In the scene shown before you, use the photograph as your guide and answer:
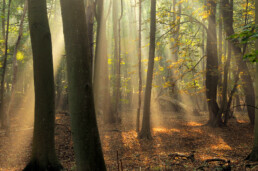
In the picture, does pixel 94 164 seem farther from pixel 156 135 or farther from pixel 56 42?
pixel 56 42

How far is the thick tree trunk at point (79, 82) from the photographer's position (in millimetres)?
4262

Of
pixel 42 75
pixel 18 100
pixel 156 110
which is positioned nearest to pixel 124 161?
pixel 42 75

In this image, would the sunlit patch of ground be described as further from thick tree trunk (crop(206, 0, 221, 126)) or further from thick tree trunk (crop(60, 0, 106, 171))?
thick tree trunk (crop(60, 0, 106, 171))

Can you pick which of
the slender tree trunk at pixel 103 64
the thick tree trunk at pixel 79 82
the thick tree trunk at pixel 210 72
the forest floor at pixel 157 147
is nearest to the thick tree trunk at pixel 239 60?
the thick tree trunk at pixel 210 72

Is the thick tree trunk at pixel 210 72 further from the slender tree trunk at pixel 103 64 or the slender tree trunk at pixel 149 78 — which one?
the slender tree trunk at pixel 103 64

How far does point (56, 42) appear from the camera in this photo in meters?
20.5

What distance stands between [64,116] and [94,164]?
12235mm

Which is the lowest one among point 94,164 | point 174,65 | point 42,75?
point 94,164

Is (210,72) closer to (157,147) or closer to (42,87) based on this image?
(157,147)

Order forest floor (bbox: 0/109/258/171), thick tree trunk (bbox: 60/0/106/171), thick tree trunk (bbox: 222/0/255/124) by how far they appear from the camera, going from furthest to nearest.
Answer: thick tree trunk (bbox: 222/0/255/124)
forest floor (bbox: 0/109/258/171)
thick tree trunk (bbox: 60/0/106/171)

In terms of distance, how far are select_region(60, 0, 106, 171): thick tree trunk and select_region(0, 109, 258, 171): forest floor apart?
3.02 metres

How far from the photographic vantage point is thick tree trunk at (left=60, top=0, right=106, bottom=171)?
4262 millimetres

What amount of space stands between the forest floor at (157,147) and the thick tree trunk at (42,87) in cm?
115

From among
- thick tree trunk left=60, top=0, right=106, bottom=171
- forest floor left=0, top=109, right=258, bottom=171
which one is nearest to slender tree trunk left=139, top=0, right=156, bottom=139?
forest floor left=0, top=109, right=258, bottom=171
